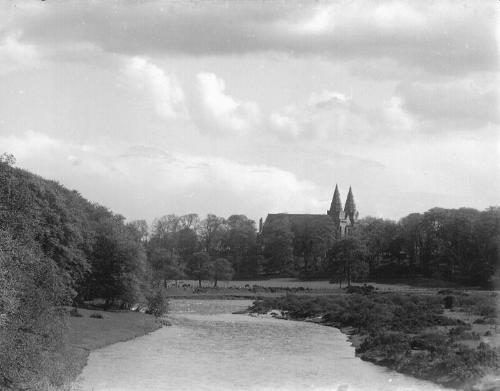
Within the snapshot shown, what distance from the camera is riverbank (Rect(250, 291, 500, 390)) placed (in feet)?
135

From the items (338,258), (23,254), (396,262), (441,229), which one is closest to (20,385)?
(23,254)

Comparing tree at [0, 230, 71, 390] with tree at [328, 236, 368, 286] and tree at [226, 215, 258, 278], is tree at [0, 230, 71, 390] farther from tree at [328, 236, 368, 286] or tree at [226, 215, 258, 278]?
tree at [226, 215, 258, 278]

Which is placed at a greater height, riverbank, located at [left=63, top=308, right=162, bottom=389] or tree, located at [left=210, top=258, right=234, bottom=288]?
tree, located at [left=210, top=258, right=234, bottom=288]

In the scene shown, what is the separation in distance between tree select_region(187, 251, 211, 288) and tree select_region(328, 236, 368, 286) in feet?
86.5

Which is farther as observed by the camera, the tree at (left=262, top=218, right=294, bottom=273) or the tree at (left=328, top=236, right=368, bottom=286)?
the tree at (left=262, top=218, right=294, bottom=273)

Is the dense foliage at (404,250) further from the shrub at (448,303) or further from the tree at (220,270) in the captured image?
the shrub at (448,303)

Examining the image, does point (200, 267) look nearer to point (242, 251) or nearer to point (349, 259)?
point (349, 259)

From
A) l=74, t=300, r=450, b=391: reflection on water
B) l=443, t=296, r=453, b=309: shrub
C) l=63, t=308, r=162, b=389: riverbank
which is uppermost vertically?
l=443, t=296, r=453, b=309: shrub

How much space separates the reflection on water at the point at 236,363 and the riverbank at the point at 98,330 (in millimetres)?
947

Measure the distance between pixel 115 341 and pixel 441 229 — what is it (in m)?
118

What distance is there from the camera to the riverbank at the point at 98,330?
48.8m

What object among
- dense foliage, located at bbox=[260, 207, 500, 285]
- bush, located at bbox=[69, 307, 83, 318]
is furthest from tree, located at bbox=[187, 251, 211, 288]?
bush, located at bbox=[69, 307, 83, 318]

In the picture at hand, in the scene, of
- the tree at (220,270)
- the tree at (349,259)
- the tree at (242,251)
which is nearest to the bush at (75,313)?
the tree at (220,270)

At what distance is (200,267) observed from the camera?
511 ft
